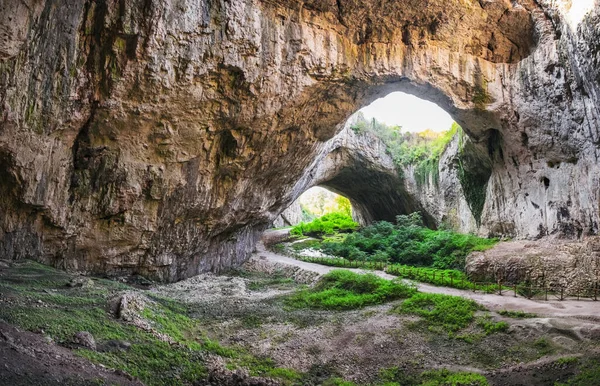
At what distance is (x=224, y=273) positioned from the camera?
2069cm

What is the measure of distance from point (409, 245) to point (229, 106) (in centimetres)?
1239

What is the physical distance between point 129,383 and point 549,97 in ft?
56.5

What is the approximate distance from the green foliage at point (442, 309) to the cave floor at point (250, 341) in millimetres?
288

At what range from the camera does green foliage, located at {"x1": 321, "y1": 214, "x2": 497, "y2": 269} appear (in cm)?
1970

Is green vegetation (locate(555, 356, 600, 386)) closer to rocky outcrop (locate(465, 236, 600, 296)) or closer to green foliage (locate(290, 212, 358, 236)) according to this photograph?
rocky outcrop (locate(465, 236, 600, 296))

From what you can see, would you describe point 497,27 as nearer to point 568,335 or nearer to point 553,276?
point 553,276

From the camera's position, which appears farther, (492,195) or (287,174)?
(492,195)

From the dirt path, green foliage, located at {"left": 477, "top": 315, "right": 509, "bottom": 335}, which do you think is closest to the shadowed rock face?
the dirt path

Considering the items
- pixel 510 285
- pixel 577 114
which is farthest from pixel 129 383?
pixel 577 114

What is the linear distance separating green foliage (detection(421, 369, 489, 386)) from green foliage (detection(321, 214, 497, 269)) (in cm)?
939

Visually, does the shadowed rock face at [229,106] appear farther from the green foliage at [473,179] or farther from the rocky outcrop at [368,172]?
the rocky outcrop at [368,172]

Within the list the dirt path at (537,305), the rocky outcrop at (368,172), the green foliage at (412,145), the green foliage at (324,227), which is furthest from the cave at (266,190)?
the green foliage at (324,227)

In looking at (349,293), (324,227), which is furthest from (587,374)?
(324,227)

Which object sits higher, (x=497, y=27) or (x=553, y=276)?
(x=497, y=27)
